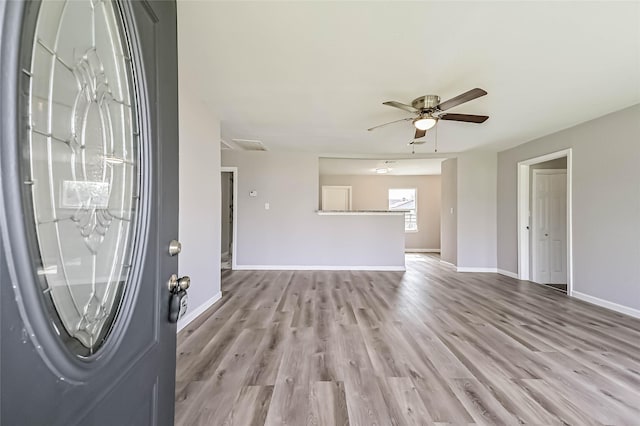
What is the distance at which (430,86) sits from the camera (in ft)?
9.09

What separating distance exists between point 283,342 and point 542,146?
4721mm

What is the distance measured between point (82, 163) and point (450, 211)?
6273 millimetres

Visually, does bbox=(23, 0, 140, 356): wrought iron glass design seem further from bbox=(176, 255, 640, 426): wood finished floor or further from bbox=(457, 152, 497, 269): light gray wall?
→ bbox=(457, 152, 497, 269): light gray wall

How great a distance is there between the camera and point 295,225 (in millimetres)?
5707

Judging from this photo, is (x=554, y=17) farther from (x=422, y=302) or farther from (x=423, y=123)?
(x=422, y=302)

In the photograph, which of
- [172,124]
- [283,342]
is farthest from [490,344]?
[172,124]

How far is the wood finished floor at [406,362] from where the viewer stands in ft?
5.27

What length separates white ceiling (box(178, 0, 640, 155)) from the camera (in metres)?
1.81

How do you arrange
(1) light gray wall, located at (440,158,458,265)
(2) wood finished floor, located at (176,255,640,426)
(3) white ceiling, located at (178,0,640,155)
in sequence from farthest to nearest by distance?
(1) light gray wall, located at (440,158,458,265) → (3) white ceiling, located at (178,0,640,155) → (2) wood finished floor, located at (176,255,640,426)

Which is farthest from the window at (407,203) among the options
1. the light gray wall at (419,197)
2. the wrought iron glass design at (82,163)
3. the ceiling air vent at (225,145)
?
the wrought iron glass design at (82,163)

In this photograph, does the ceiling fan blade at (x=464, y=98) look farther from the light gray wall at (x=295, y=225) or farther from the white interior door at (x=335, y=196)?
the white interior door at (x=335, y=196)

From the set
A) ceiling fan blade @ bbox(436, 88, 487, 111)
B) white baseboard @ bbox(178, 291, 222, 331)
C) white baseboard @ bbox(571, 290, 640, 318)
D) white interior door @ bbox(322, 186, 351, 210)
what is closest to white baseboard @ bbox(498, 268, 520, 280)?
white baseboard @ bbox(571, 290, 640, 318)

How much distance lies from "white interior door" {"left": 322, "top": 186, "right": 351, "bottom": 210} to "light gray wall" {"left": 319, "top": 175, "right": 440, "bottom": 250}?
0.15m

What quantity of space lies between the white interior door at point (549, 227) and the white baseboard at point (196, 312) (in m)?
5.02
